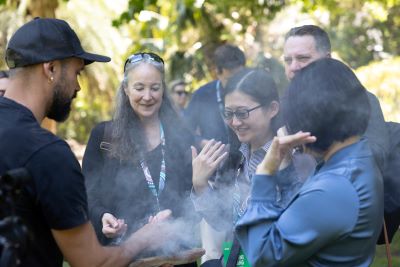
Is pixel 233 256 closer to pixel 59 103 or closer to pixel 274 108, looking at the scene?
pixel 274 108

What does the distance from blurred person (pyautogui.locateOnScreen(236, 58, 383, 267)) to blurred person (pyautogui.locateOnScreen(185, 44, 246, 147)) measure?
11.9ft

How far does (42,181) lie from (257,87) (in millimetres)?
1502

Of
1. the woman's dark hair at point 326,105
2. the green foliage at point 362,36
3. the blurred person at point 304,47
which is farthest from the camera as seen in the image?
the green foliage at point 362,36

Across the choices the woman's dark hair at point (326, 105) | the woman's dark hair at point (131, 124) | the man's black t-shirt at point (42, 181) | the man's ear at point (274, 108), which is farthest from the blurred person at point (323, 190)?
the woman's dark hair at point (131, 124)

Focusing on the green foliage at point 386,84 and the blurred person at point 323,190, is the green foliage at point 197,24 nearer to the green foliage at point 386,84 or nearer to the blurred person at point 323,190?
the green foliage at point 386,84

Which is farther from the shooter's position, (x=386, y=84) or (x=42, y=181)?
(x=386, y=84)

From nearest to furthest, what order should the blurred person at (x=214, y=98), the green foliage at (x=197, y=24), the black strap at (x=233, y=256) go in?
the black strap at (x=233, y=256)
the blurred person at (x=214, y=98)
the green foliage at (x=197, y=24)

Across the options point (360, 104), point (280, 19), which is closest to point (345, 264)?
point (360, 104)

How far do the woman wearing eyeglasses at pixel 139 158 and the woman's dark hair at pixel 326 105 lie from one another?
4.95 feet

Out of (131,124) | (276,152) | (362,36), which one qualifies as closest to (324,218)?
(276,152)

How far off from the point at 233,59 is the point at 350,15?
14335 millimetres

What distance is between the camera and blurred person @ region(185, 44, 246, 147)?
6.39m

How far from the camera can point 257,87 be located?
3789mm

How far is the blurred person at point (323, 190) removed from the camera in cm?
244
